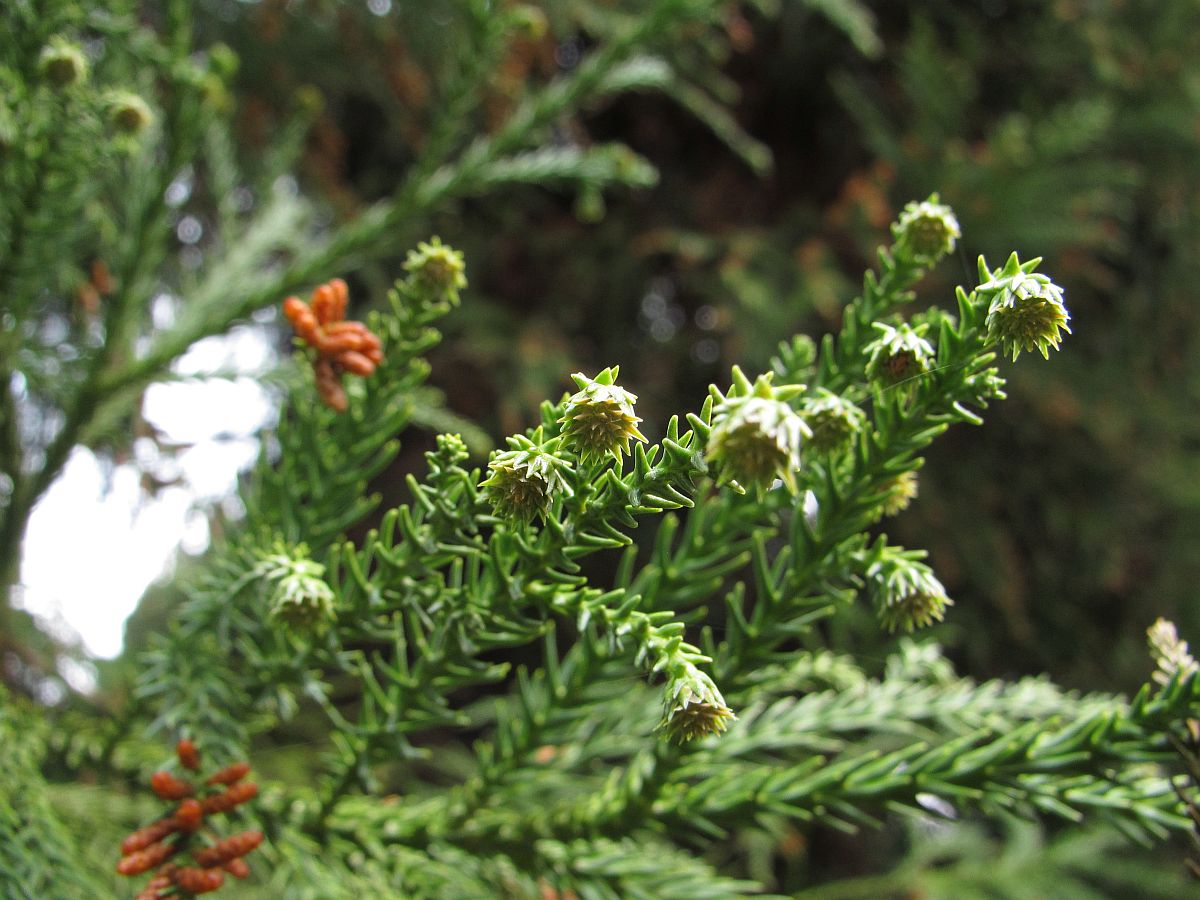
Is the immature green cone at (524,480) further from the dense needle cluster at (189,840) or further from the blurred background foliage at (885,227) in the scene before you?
the blurred background foliage at (885,227)

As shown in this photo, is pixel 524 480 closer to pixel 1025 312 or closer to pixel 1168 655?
pixel 1025 312

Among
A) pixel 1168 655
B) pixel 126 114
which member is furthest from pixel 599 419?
pixel 126 114

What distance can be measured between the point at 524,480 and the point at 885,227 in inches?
70.7

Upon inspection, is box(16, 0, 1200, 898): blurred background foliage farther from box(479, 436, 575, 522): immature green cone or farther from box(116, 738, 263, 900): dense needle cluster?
box(479, 436, 575, 522): immature green cone

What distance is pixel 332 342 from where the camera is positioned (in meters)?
0.68

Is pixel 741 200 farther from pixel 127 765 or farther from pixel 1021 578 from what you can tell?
pixel 127 765

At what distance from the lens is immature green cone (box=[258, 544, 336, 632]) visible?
53 centimetres

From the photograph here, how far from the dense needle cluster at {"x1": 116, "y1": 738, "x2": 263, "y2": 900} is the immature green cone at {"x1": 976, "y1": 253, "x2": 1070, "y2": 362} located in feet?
1.80

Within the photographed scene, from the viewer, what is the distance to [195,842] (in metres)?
0.64

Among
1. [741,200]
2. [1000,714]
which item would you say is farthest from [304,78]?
[1000,714]

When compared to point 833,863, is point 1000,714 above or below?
above

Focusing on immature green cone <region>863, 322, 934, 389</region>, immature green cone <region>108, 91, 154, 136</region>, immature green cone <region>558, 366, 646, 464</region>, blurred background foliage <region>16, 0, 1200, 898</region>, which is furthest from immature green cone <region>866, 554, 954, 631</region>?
blurred background foliage <region>16, 0, 1200, 898</region>

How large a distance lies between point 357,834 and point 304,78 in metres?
1.66

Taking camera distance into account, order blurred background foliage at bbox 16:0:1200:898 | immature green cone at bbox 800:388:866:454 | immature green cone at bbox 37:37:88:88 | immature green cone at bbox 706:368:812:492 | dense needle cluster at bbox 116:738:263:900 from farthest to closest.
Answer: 1. blurred background foliage at bbox 16:0:1200:898
2. immature green cone at bbox 37:37:88:88
3. dense needle cluster at bbox 116:738:263:900
4. immature green cone at bbox 800:388:866:454
5. immature green cone at bbox 706:368:812:492
